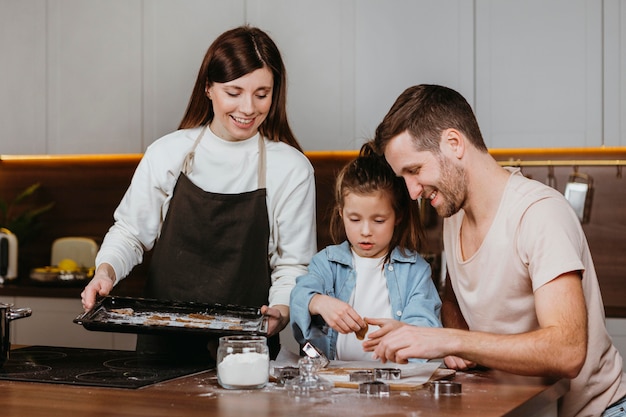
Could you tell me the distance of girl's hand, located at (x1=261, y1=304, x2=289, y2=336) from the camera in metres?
1.99

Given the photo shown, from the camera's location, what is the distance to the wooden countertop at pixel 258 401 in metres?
1.37

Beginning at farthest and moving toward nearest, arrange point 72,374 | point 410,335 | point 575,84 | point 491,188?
point 575,84 → point 491,188 → point 72,374 → point 410,335

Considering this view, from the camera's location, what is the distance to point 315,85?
146 inches

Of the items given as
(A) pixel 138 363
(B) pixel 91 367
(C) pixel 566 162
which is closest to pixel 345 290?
(A) pixel 138 363

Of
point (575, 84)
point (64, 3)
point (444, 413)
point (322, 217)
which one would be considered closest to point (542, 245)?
point (444, 413)

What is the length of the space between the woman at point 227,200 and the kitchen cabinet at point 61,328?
1.50m

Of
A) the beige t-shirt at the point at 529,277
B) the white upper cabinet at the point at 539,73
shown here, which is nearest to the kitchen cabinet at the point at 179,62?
the white upper cabinet at the point at 539,73

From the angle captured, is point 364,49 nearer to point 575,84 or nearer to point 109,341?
point 575,84

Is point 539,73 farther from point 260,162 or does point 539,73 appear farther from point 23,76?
point 23,76

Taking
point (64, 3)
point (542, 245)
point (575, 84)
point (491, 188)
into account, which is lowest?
point (542, 245)

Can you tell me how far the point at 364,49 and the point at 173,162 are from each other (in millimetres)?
1480

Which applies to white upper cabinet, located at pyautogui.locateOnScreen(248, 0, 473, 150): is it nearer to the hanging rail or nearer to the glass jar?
the hanging rail

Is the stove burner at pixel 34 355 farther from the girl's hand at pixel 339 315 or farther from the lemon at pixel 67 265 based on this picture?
the lemon at pixel 67 265

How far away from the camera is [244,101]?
2258 mm
